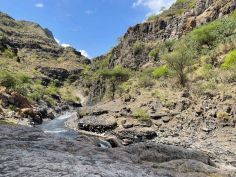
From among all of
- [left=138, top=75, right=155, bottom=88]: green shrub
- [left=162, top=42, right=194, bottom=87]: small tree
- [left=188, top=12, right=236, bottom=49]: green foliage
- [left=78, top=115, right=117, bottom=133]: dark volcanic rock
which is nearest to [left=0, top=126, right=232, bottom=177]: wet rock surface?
[left=78, top=115, right=117, bottom=133]: dark volcanic rock

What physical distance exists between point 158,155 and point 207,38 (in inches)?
2828

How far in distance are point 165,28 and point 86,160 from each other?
13653cm

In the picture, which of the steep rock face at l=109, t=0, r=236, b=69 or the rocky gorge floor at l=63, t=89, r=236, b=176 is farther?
the steep rock face at l=109, t=0, r=236, b=69

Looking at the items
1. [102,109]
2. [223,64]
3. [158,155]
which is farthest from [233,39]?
[158,155]

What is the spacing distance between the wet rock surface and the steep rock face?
90555mm

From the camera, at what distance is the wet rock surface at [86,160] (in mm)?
17297

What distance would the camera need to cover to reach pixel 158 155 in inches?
939

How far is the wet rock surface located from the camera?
56.7ft

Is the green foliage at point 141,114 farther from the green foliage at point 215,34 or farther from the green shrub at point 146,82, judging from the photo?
the green foliage at point 215,34

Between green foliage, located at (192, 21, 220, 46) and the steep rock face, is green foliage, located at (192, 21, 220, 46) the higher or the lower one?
the lower one

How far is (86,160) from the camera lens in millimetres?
19750

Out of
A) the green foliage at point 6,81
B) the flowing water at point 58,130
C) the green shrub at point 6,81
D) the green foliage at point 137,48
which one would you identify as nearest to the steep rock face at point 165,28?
the green foliage at point 137,48

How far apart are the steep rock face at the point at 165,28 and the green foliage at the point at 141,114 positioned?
5785cm

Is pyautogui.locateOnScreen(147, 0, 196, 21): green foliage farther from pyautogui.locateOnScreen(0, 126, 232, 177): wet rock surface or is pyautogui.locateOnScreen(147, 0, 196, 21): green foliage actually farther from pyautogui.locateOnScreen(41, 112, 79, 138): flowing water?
pyautogui.locateOnScreen(0, 126, 232, 177): wet rock surface
